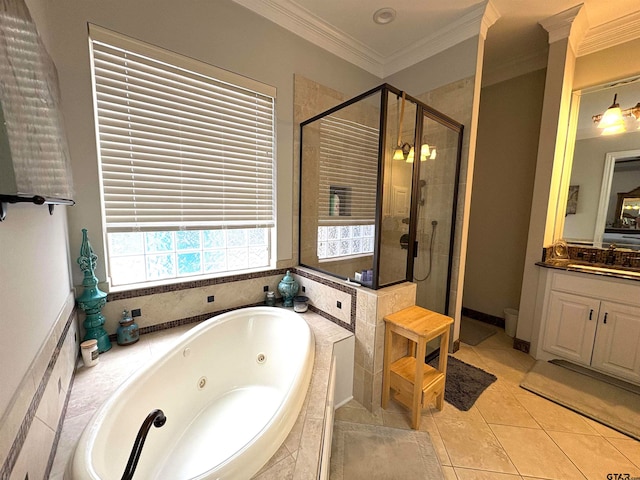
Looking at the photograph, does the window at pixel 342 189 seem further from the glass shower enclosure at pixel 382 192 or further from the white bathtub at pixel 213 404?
the white bathtub at pixel 213 404

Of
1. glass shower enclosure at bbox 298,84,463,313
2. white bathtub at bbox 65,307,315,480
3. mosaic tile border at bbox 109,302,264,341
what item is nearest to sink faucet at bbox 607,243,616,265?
glass shower enclosure at bbox 298,84,463,313

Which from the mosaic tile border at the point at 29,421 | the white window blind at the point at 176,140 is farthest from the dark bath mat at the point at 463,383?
the mosaic tile border at the point at 29,421

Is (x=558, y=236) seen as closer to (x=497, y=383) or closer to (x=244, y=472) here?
(x=497, y=383)

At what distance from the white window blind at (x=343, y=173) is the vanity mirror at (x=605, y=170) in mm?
1980

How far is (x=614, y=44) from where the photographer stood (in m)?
2.13

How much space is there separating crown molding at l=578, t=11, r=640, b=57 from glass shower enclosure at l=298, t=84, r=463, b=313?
1.41 metres

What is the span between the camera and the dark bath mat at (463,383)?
71.9 inches

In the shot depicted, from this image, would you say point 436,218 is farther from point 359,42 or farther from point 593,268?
point 359,42

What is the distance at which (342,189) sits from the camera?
262 cm

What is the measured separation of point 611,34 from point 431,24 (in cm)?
151

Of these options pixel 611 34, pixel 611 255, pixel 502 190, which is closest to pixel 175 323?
pixel 502 190

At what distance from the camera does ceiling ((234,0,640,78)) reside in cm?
194

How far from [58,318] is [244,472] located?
1034 mm

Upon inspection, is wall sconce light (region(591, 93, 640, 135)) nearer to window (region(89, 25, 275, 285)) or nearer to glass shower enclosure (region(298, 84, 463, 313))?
glass shower enclosure (region(298, 84, 463, 313))
